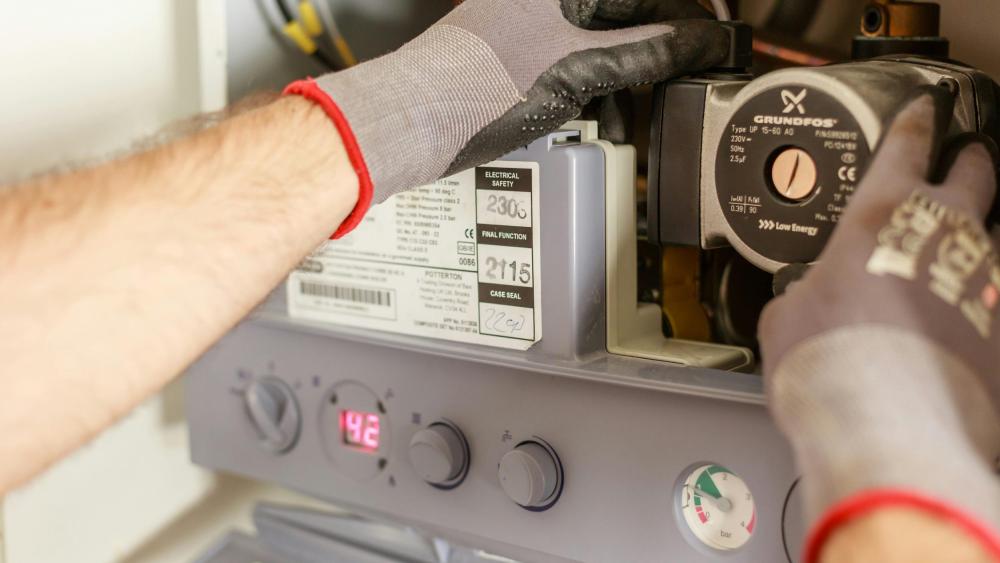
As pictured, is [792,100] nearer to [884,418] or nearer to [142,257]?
[884,418]

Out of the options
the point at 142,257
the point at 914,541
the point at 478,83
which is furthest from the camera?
the point at 478,83

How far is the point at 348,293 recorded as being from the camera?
824 millimetres

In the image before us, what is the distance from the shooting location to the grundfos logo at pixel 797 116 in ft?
1.99

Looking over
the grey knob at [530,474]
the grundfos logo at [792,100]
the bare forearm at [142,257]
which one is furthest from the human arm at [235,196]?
the grey knob at [530,474]

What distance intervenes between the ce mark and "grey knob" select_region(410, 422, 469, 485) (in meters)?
0.35

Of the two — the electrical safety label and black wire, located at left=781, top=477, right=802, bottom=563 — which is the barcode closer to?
the electrical safety label

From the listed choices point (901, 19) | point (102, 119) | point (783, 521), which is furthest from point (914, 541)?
Result: point (102, 119)

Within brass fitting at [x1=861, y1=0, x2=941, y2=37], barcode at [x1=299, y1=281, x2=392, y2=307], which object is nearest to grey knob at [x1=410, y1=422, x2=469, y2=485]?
barcode at [x1=299, y1=281, x2=392, y2=307]

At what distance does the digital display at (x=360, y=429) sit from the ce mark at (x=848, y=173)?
424mm

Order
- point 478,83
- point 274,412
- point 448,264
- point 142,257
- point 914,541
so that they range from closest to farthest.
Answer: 1. point 914,541
2. point 142,257
3. point 478,83
4. point 448,264
5. point 274,412

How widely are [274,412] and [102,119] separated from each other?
1.01ft

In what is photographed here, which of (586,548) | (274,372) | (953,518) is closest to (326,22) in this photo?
(274,372)

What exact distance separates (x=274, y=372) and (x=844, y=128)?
0.54 meters

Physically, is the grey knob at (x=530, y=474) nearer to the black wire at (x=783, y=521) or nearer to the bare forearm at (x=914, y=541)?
the black wire at (x=783, y=521)
